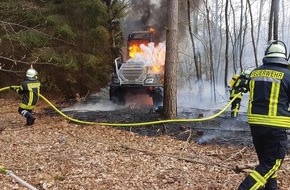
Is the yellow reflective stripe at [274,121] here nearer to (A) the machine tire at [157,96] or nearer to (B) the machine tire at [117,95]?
(A) the machine tire at [157,96]

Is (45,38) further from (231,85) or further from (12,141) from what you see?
(231,85)

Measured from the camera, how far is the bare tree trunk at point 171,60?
958cm

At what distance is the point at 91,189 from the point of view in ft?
16.0

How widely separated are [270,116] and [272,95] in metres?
0.27

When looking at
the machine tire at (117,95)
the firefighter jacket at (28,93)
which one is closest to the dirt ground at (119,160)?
the firefighter jacket at (28,93)

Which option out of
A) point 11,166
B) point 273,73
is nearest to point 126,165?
point 11,166

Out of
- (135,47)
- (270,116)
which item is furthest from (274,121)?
(135,47)

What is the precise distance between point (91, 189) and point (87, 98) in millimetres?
13194

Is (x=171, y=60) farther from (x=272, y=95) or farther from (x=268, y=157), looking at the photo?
(x=268, y=157)

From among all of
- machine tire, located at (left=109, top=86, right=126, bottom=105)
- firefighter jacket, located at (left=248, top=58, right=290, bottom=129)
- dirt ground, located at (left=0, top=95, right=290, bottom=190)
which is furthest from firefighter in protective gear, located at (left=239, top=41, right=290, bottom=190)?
machine tire, located at (left=109, top=86, right=126, bottom=105)

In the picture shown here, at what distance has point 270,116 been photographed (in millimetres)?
4418

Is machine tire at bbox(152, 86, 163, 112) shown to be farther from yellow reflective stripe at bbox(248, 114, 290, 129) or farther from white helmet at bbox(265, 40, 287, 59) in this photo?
yellow reflective stripe at bbox(248, 114, 290, 129)

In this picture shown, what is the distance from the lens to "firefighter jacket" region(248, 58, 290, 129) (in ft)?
14.4

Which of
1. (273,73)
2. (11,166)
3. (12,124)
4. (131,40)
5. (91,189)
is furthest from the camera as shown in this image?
(131,40)
